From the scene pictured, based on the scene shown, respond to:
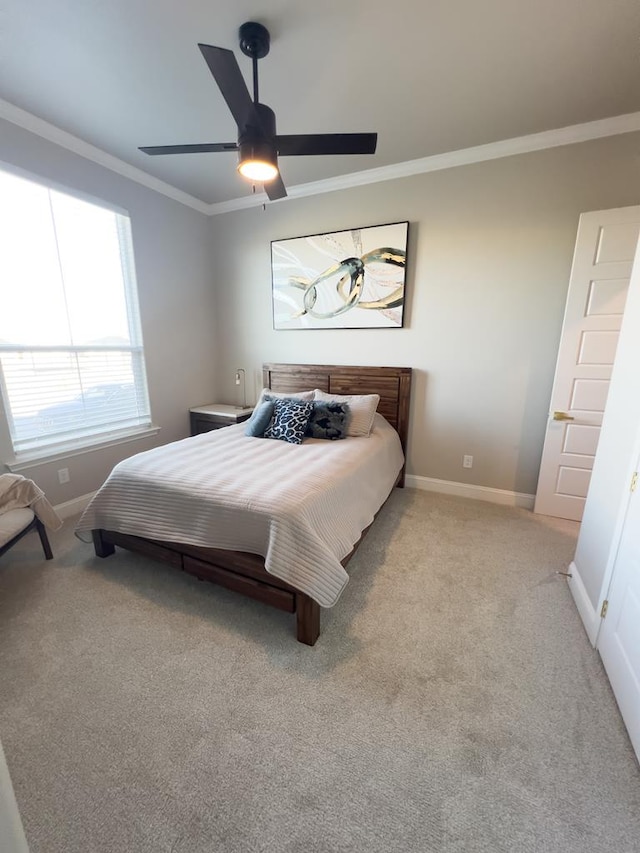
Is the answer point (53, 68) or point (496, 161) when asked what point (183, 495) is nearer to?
point (53, 68)

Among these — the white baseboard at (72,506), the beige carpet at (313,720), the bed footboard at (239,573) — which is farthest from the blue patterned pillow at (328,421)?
the white baseboard at (72,506)

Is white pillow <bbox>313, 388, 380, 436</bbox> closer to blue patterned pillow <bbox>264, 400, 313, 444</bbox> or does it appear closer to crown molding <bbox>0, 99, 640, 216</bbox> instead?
blue patterned pillow <bbox>264, 400, 313, 444</bbox>

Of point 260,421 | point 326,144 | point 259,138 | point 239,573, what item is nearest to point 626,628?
point 239,573

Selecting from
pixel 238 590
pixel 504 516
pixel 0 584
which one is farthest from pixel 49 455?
pixel 504 516

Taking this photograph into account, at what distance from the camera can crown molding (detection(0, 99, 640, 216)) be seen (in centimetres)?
234

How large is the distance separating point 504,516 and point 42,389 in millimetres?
3796

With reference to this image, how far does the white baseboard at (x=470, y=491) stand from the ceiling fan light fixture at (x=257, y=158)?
2.72 meters

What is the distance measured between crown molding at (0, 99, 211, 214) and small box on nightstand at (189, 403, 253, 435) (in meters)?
2.17

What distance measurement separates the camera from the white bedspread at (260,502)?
159 centimetres

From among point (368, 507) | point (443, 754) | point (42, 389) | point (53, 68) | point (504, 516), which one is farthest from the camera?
point (504, 516)

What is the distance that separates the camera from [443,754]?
120 centimetres

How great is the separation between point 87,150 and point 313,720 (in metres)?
3.99

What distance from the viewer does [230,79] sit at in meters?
1.48

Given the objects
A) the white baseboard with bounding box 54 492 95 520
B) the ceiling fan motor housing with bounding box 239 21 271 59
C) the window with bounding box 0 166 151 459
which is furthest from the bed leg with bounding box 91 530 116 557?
the ceiling fan motor housing with bounding box 239 21 271 59
